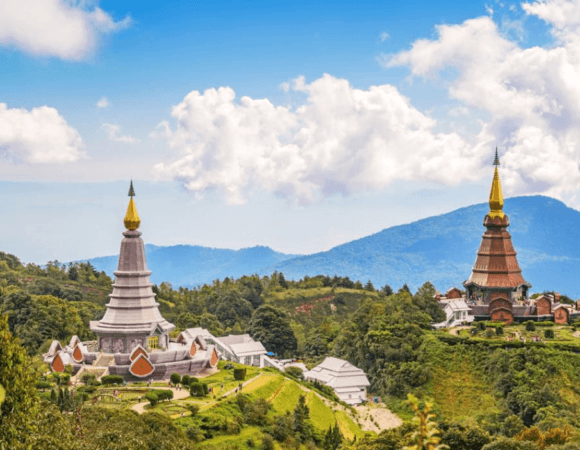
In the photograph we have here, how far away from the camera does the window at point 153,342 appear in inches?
1602

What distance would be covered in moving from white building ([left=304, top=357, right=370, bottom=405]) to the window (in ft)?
33.9

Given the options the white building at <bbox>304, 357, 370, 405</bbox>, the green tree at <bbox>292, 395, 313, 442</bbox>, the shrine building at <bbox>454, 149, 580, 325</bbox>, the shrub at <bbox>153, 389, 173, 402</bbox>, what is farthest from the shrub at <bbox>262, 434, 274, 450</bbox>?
the shrine building at <bbox>454, 149, 580, 325</bbox>

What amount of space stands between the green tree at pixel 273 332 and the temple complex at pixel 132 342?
1360 centimetres

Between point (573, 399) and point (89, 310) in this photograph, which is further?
point (89, 310)

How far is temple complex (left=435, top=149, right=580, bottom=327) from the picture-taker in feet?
155

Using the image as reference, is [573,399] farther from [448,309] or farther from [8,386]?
[8,386]

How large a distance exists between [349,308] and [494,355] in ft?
97.9

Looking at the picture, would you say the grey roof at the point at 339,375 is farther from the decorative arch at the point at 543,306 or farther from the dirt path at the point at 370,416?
the decorative arch at the point at 543,306

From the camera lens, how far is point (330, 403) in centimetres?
4053

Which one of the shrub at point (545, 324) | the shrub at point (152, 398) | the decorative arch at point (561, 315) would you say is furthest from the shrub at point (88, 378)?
the decorative arch at point (561, 315)

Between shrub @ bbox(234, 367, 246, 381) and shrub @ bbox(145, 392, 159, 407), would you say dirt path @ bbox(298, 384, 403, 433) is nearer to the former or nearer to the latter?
shrub @ bbox(234, 367, 246, 381)

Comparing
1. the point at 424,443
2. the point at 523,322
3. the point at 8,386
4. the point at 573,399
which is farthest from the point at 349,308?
the point at 424,443

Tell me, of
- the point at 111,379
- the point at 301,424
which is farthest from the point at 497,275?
the point at 111,379

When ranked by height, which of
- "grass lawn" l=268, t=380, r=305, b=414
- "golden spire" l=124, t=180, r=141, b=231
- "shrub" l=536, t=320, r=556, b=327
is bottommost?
"grass lawn" l=268, t=380, r=305, b=414
